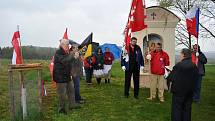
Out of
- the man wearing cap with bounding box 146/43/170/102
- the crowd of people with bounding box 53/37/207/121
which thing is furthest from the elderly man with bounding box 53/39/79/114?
the man wearing cap with bounding box 146/43/170/102

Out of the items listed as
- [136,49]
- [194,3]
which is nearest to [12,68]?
[136,49]

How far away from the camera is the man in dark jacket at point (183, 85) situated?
9.48m

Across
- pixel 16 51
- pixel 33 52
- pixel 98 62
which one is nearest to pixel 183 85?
pixel 16 51

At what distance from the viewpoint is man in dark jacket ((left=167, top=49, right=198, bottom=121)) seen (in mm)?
9484

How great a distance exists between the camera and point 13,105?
33.1 feet

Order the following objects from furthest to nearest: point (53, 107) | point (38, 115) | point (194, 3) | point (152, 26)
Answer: point (194, 3)
point (152, 26)
point (53, 107)
point (38, 115)

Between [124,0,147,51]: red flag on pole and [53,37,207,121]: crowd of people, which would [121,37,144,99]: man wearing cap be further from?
[124,0,147,51]: red flag on pole

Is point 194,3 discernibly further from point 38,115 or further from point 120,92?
point 38,115

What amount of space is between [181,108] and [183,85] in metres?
0.57

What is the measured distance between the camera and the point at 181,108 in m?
9.65

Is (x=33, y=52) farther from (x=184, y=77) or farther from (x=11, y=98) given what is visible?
(x=184, y=77)

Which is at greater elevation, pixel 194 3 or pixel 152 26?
pixel 194 3

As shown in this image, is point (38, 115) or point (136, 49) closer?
point (38, 115)

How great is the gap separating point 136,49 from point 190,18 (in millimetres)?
2025
